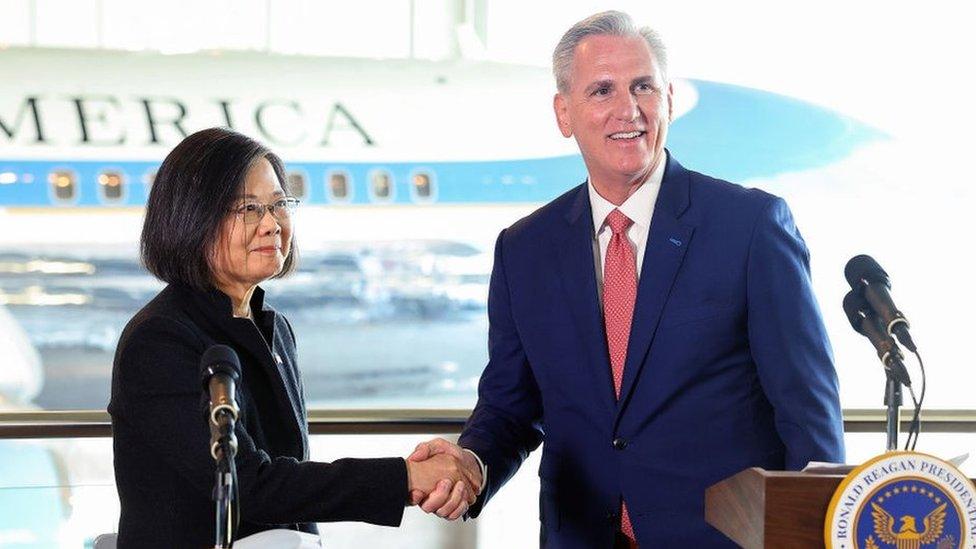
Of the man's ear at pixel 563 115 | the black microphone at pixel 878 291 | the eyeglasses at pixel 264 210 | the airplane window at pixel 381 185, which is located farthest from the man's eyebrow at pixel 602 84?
the airplane window at pixel 381 185

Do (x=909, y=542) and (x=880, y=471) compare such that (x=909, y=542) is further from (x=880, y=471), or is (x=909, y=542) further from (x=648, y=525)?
(x=648, y=525)

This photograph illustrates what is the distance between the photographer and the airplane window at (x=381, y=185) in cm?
1047

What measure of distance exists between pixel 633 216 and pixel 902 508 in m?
0.98

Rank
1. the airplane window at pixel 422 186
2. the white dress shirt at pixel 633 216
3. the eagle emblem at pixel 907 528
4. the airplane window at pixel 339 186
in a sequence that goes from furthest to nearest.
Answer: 1. the airplane window at pixel 422 186
2. the airplane window at pixel 339 186
3. the white dress shirt at pixel 633 216
4. the eagle emblem at pixel 907 528

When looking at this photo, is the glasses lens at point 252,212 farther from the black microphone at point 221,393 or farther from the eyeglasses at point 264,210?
the black microphone at point 221,393

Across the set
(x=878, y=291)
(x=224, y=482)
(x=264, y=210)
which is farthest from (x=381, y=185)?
(x=224, y=482)

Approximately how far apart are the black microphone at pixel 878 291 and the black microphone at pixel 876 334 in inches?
0.4

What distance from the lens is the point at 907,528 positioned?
Result: 1554 millimetres

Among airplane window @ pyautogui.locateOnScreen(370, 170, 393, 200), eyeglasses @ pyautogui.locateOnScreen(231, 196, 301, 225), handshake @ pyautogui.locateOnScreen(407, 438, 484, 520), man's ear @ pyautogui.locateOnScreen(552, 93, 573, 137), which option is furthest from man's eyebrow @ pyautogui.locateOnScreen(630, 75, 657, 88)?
airplane window @ pyautogui.locateOnScreen(370, 170, 393, 200)

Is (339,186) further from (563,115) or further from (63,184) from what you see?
(563,115)

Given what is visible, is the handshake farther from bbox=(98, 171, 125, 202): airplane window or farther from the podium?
bbox=(98, 171, 125, 202): airplane window

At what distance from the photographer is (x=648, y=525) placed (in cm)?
230

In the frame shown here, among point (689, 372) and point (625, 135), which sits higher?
point (625, 135)

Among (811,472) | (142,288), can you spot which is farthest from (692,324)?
(142,288)
